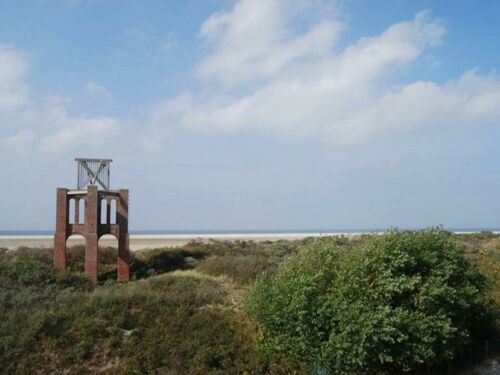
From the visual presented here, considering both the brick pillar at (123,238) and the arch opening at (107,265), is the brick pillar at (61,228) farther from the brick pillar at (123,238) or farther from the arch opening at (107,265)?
the brick pillar at (123,238)

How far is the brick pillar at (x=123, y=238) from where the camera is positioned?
30.0 m

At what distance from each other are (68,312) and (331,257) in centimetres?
969

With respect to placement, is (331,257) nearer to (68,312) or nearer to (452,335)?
(452,335)

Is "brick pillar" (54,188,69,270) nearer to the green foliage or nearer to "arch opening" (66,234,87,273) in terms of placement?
"arch opening" (66,234,87,273)

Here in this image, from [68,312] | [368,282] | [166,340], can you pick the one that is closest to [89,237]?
[68,312]

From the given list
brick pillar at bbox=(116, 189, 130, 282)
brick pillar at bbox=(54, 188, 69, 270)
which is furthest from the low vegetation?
brick pillar at bbox=(116, 189, 130, 282)

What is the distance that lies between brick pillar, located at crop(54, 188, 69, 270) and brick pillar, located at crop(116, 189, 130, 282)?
2.95 m

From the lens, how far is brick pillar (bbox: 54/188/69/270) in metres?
29.7

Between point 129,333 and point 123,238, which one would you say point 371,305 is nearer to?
point 129,333

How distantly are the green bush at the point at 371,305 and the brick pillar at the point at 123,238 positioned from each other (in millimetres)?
12685

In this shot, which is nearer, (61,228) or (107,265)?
(61,228)

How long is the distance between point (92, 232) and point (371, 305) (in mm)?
17561

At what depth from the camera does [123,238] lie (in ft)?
100

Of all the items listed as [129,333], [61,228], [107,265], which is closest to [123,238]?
[61,228]
